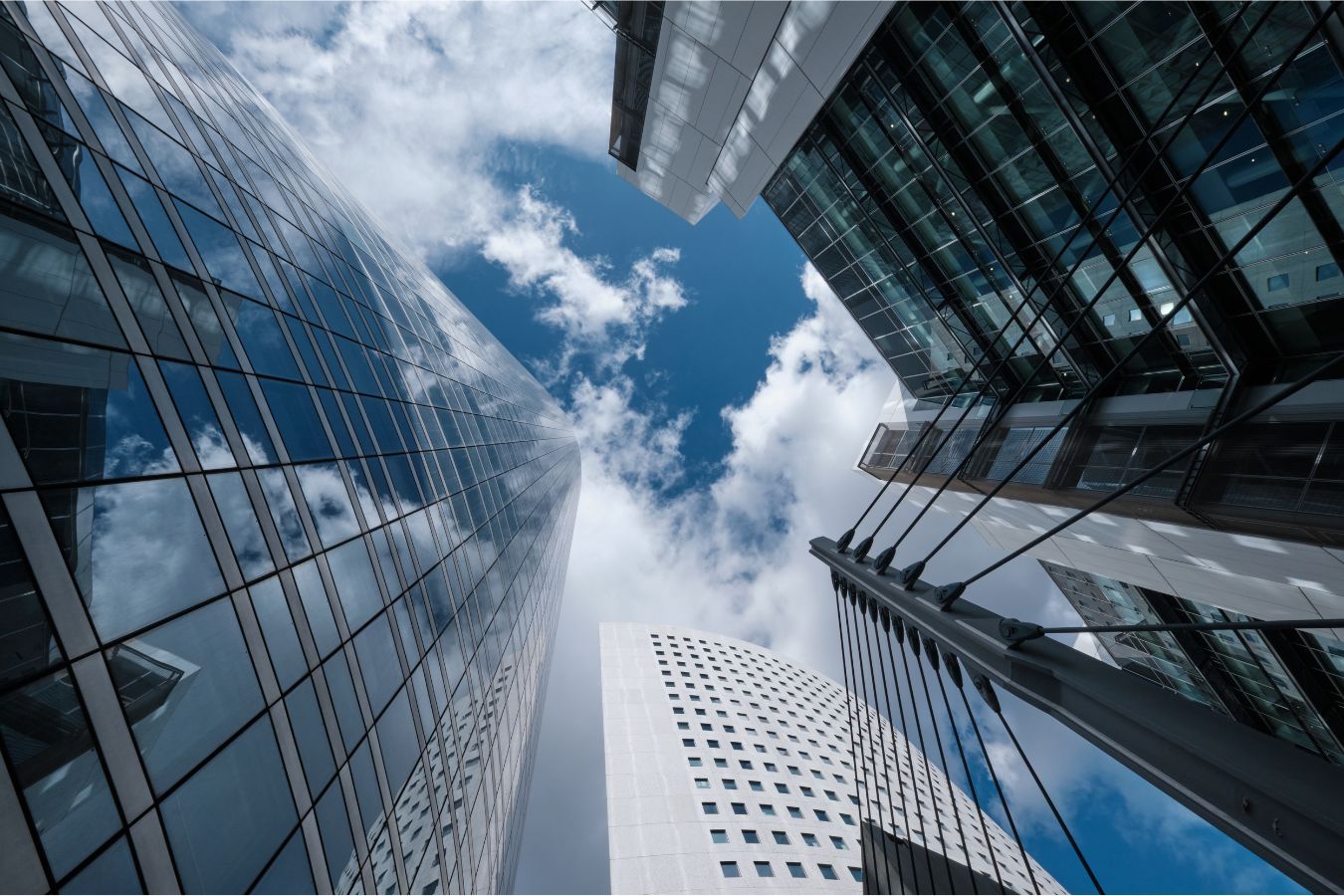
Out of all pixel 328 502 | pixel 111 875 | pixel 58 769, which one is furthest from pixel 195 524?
pixel 111 875

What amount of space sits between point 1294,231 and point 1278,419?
603 cm

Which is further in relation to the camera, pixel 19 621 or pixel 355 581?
pixel 355 581

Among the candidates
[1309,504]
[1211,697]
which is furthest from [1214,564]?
[1211,697]

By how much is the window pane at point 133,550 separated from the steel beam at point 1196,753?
10068mm

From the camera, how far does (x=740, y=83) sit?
2739cm

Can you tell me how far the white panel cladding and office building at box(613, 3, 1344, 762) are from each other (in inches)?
5.6

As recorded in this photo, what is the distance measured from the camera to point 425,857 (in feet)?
43.8

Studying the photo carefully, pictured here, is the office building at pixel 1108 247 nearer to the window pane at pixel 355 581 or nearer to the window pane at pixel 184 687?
the window pane at pixel 184 687

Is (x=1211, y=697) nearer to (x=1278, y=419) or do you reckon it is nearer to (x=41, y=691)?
(x=1278, y=419)

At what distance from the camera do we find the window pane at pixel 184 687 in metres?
6.13

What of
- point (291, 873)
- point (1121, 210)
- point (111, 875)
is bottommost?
point (291, 873)

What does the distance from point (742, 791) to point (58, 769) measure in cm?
4446

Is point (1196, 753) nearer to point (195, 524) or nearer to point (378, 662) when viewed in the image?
point (195, 524)

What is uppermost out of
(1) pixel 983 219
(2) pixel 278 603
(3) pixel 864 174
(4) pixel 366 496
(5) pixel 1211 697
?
(3) pixel 864 174
